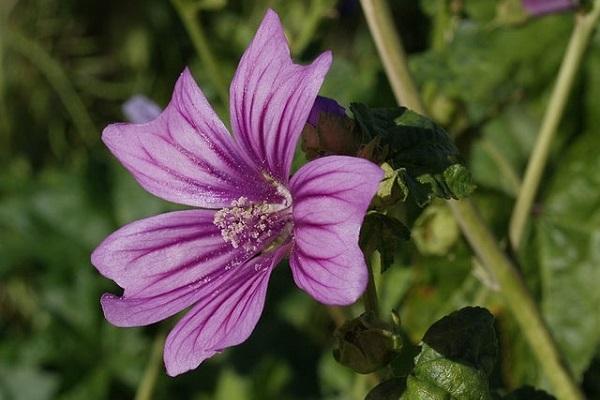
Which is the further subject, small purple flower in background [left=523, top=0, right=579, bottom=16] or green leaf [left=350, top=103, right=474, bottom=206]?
small purple flower in background [left=523, top=0, right=579, bottom=16]

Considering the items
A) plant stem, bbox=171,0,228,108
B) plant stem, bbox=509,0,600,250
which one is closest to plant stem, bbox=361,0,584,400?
plant stem, bbox=509,0,600,250

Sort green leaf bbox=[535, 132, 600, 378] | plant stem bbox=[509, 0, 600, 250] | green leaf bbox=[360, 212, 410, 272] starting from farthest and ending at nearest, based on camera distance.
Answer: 1. green leaf bbox=[535, 132, 600, 378]
2. plant stem bbox=[509, 0, 600, 250]
3. green leaf bbox=[360, 212, 410, 272]

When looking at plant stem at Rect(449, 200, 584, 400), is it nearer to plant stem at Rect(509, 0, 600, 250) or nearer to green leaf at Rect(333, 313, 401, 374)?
plant stem at Rect(509, 0, 600, 250)

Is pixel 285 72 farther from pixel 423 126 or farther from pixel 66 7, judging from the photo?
pixel 66 7

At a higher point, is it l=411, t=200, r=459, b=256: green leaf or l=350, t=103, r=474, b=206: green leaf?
l=350, t=103, r=474, b=206: green leaf

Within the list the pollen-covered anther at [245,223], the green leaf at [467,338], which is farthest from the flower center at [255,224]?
the green leaf at [467,338]

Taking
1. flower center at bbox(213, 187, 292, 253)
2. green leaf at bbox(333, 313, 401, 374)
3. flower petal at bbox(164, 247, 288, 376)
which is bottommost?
green leaf at bbox(333, 313, 401, 374)

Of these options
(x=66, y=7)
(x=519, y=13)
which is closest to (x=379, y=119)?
(x=519, y=13)

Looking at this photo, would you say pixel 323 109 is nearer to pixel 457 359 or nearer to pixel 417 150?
pixel 417 150
